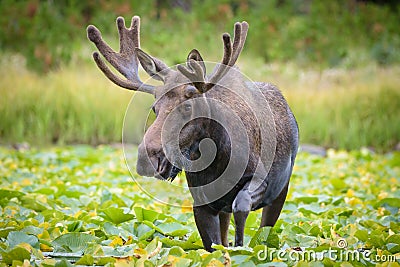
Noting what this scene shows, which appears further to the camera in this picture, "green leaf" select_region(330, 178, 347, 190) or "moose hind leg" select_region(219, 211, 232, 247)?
"green leaf" select_region(330, 178, 347, 190)

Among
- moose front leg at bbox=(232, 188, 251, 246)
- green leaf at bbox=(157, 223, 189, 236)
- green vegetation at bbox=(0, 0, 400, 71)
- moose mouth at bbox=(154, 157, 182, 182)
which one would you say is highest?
green vegetation at bbox=(0, 0, 400, 71)

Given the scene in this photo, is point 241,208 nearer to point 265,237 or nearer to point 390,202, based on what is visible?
point 265,237

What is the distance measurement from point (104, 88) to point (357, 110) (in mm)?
4273

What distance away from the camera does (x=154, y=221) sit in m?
4.34

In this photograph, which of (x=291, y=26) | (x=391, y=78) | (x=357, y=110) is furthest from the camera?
(x=291, y=26)

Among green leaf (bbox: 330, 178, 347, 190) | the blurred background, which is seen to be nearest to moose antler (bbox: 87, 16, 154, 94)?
green leaf (bbox: 330, 178, 347, 190)

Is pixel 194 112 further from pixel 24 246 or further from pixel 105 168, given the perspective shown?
pixel 105 168

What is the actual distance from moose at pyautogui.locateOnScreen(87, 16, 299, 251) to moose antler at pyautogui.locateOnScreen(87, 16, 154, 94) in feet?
0.04

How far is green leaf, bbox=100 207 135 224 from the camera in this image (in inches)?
168

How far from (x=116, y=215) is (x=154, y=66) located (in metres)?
1.25

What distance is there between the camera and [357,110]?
11.0m

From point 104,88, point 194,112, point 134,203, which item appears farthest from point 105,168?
point 194,112

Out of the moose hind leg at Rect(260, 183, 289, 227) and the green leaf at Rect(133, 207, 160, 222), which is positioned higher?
the moose hind leg at Rect(260, 183, 289, 227)

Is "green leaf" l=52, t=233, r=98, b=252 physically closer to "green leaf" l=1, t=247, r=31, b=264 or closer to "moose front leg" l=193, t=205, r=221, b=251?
"green leaf" l=1, t=247, r=31, b=264
